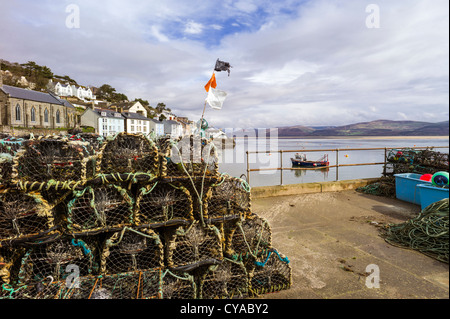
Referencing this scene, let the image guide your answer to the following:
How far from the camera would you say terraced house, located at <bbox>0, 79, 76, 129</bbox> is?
150 feet

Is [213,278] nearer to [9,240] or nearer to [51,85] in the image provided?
[9,240]

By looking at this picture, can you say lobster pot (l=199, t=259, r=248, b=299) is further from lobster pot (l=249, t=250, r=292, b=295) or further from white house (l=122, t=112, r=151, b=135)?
white house (l=122, t=112, r=151, b=135)

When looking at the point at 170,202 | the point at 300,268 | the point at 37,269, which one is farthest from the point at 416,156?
the point at 37,269

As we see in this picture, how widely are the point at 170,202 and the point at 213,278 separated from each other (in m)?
0.99

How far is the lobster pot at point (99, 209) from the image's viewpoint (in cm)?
266

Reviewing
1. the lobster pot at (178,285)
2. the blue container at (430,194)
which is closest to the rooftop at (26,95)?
the lobster pot at (178,285)

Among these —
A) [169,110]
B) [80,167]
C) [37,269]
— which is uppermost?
[169,110]

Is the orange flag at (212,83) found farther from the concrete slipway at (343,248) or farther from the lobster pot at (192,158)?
the concrete slipway at (343,248)

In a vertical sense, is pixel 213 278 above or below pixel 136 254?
below

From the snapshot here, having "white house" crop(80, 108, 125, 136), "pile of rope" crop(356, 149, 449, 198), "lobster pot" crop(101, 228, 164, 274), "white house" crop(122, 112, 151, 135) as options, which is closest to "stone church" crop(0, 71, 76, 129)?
"white house" crop(80, 108, 125, 136)

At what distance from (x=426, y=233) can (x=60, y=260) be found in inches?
186

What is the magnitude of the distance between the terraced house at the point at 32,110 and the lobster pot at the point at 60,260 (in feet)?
189

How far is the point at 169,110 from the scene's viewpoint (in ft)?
402
